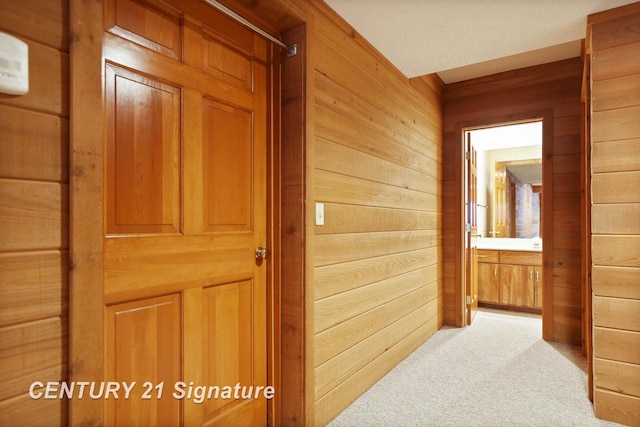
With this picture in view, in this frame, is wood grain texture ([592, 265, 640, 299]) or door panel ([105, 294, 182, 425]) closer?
door panel ([105, 294, 182, 425])

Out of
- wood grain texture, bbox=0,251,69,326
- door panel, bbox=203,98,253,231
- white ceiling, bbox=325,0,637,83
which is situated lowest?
wood grain texture, bbox=0,251,69,326

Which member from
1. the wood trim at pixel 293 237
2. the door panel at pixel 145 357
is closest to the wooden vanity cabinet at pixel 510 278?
the wood trim at pixel 293 237

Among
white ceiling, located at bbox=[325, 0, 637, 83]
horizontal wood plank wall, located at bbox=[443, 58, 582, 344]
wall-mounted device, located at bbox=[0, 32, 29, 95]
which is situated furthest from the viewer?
horizontal wood plank wall, located at bbox=[443, 58, 582, 344]

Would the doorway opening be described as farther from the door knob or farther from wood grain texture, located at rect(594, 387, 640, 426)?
the door knob

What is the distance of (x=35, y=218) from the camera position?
92 centimetres

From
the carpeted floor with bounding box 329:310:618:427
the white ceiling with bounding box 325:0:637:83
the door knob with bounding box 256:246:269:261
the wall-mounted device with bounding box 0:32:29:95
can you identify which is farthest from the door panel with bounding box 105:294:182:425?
the white ceiling with bounding box 325:0:637:83

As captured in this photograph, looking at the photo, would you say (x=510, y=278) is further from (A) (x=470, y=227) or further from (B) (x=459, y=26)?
(B) (x=459, y=26)

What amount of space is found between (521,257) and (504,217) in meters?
1.16

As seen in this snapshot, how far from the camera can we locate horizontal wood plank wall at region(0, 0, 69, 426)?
2.89 feet

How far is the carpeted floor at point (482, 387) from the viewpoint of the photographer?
6.45 feet

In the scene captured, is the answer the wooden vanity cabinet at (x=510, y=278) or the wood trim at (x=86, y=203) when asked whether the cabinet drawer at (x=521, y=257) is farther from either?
the wood trim at (x=86, y=203)

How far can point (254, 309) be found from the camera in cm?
166

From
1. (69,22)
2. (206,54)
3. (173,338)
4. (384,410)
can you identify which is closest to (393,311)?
(384,410)

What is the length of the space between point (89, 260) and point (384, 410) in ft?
5.72
